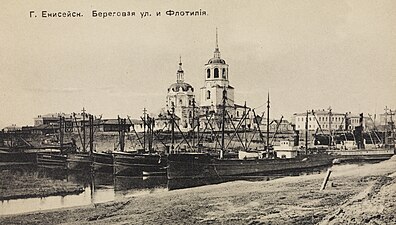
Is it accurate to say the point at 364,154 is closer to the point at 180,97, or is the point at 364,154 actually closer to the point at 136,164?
the point at 180,97

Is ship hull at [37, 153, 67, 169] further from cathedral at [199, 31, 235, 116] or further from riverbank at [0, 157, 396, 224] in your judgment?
cathedral at [199, 31, 235, 116]

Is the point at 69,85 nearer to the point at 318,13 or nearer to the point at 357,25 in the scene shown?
the point at 318,13

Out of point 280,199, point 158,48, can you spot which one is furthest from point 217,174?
point 158,48

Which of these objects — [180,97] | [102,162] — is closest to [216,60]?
[180,97]

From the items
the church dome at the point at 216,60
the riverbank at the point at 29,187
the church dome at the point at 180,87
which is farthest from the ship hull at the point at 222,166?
the church dome at the point at 216,60

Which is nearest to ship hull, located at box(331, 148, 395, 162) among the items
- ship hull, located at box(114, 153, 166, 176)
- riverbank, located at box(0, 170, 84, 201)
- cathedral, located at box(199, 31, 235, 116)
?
cathedral, located at box(199, 31, 235, 116)

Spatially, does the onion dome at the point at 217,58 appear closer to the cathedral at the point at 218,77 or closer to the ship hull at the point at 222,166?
the cathedral at the point at 218,77

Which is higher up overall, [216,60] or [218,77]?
[216,60]
